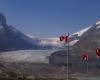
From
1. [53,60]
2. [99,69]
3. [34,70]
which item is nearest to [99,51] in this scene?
[34,70]

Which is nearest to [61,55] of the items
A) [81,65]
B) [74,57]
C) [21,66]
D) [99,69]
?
[74,57]

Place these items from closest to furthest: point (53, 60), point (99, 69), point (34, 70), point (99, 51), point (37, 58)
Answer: point (99, 51), point (34, 70), point (99, 69), point (53, 60), point (37, 58)

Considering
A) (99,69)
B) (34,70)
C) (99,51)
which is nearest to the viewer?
(99,51)

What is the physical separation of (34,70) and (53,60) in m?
42.9

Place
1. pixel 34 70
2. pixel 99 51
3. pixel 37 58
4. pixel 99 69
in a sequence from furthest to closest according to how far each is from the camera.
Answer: pixel 37 58 → pixel 99 69 → pixel 34 70 → pixel 99 51

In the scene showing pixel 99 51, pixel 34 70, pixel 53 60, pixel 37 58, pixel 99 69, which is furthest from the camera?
pixel 37 58

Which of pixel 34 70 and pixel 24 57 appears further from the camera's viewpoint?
pixel 24 57

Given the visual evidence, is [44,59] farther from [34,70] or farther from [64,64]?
[34,70]

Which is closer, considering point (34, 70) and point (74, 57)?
point (34, 70)

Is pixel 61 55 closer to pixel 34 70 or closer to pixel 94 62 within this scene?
pixel 94 62

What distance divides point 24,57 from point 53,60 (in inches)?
950

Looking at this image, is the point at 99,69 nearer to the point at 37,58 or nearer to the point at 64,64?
the point at 64,64

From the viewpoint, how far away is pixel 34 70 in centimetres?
13875

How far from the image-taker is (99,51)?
18812 millimetres
